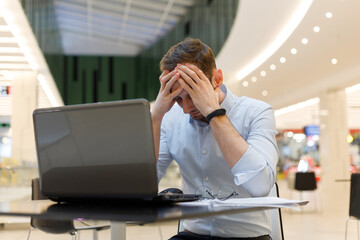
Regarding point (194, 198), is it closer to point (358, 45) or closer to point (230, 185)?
point (230, 185)

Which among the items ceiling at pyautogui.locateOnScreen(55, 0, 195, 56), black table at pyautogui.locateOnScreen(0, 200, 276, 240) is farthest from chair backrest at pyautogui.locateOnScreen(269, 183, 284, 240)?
ceiling at pyautogui.locateOnScreen(55, 0, 195, 56)

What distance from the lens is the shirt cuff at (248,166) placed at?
1360 mm

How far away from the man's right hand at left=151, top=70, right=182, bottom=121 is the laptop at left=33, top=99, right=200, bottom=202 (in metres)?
0.36

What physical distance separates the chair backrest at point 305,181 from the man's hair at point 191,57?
26.5 ft

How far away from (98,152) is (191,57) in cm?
51

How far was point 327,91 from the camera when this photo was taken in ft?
45.4

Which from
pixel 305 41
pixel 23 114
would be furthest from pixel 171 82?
pixel 305 41

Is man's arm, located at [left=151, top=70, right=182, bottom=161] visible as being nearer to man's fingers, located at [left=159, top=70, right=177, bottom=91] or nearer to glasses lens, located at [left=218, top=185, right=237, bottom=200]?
man's fingers, located at [left=159, top=70, right=177, bottom=91]

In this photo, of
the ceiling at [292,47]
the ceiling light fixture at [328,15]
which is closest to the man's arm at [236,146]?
the ceiling at [292,47]

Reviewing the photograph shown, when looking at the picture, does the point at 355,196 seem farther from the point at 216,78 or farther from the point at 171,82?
the point at 171,82

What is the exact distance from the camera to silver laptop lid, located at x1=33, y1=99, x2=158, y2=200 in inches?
42.7

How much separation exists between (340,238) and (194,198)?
17.0ft

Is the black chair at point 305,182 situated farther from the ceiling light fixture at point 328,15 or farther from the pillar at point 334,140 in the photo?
the pillar at point 334,140

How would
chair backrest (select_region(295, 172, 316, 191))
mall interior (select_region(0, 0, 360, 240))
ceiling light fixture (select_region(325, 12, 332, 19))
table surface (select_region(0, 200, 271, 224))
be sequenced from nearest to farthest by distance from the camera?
1. table surface (select_region(0, 200, 271, 224))
2. mall interior (select_region(0, 0, 360, 240))
3. ceiling light fixture (select_region(325, 12, 332, 19))
4. chair backrest (select_region(295, 172, 316, 191))
